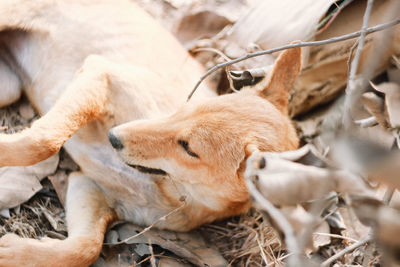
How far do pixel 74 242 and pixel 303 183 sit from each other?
1.88 metres

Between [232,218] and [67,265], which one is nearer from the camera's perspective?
[67,265]

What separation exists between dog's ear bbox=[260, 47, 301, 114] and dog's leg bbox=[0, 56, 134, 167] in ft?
3.31

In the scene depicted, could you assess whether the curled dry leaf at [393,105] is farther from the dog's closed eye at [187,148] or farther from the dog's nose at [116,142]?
the dog's nose at [116,142]

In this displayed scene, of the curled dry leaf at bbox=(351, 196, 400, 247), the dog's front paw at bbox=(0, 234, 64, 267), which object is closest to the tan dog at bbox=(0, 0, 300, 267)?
the dog's front paw at bbox=(0, 234, 64, 267)

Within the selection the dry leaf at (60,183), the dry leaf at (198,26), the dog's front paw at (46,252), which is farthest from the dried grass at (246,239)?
the dry leaf at (198,26)

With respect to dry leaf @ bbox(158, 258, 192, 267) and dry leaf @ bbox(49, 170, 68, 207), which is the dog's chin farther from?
dry leaf @ bbox(49, 170, 68, 207)

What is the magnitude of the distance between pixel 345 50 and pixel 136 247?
7.23 feet

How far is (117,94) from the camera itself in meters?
3.16

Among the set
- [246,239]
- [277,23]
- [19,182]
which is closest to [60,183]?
[19,182]

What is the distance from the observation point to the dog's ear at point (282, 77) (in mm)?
2877

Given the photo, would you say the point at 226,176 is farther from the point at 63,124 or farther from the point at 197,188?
the point at 63,124

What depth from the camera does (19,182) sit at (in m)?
3.17

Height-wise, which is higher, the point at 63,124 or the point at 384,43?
the point at 384,43


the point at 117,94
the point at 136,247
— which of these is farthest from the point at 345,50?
the point at 136,247
